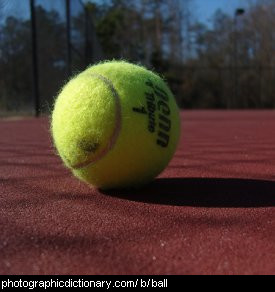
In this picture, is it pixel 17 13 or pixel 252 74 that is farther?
pixel 252 74

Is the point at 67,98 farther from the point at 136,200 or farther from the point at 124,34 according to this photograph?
the point at 124,34

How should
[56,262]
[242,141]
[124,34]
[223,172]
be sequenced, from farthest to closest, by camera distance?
[124,34], [242,141], [223,172], [56,262]

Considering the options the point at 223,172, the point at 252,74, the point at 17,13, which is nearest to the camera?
the point at 223,172

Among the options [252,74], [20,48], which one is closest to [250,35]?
[252,74]

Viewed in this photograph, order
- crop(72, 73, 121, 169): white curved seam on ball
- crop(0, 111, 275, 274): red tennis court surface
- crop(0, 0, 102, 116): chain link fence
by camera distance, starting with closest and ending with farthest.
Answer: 1. crop(0, 111, 275, 274): red tennis court surface
2. crop(72, 73, 121, 169): white curved seam on ball
3. crop(0, 0, 102, 116): chain link fence

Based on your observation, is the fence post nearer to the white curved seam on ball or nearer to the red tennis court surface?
the red tennis court surface

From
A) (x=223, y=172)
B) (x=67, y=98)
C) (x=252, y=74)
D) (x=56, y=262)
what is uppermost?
(x=67, y=98)

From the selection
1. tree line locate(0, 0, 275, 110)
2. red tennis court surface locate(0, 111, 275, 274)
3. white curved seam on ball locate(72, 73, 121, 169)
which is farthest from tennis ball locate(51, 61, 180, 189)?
tree line locate(0, 0, 275, 110)

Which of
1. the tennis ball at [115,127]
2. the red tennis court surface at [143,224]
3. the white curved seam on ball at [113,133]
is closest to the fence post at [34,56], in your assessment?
the red tennis court surface at [143,224]
